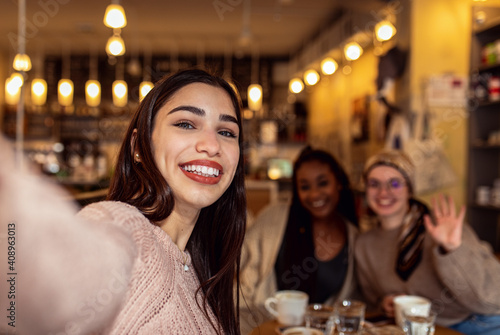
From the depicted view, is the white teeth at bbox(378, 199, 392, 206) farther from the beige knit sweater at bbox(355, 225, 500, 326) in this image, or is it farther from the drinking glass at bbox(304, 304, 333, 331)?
the drinking glass at bbox(304, 304, 333, 331)

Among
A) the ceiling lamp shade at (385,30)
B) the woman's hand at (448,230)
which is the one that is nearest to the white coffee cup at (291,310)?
the woman's hand at (448,230)

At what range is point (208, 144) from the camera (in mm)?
994

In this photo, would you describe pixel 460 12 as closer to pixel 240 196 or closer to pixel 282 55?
pixel 240 196

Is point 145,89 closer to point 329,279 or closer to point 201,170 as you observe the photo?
point 329,279

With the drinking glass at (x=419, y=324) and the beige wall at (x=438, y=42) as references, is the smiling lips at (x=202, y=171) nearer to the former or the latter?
the drinking glass at (x=419, y=324)

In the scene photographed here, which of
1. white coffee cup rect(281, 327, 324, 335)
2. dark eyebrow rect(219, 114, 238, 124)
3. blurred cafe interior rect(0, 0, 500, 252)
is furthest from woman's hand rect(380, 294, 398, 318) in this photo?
dark eyebrow rect(219, 114, 238, 124)

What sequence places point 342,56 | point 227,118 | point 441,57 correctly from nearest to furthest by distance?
point 227,118
point 441,57
point 342,56

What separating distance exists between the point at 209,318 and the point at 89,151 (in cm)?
758

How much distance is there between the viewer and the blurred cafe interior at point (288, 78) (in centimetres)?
408

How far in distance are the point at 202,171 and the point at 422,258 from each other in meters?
1.47

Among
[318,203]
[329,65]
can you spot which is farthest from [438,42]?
[318,203]

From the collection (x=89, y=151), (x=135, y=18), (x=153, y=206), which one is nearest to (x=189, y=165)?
(x=153, y=206)

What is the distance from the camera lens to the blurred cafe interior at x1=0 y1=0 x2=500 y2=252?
13.4 feet

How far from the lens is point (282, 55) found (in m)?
8.77
